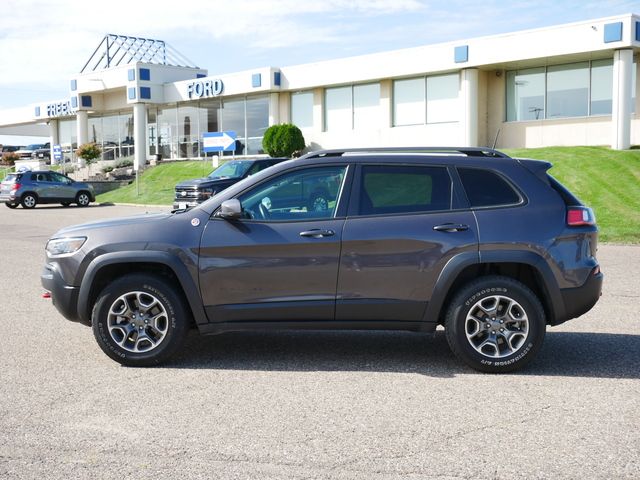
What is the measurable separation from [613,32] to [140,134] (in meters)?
29.9

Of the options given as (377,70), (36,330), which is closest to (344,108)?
(377,70)

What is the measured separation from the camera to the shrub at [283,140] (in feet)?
123

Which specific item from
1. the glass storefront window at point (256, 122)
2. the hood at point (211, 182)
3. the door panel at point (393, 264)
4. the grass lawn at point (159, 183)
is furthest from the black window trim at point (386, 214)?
the glass storefront window at point (256, 122)

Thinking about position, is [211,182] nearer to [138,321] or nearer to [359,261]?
[138,321]

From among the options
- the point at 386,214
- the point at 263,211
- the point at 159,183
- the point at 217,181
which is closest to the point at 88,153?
the point at 159,183

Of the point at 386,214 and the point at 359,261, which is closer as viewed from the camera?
the point at 359,261

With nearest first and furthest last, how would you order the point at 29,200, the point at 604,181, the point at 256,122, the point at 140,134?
1. the point at 604,181
2. the point at 29,200
3. the point at 256,122
4. the point at 140,134

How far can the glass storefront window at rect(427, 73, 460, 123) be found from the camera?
33.1 meters

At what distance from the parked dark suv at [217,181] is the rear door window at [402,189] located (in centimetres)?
1618

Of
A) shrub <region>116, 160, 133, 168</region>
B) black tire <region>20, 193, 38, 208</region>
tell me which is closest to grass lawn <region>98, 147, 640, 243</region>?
black tire <region>20, 193, 38, 208</region>

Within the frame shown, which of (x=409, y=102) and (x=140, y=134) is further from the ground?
(x=409, y=102)

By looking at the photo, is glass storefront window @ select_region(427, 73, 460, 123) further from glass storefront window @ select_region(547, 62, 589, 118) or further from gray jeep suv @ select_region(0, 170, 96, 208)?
gray jeep suv @ select_region(0, 170, 96, 208)

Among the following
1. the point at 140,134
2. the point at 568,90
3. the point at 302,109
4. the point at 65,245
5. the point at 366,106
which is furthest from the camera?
the point at 140,134

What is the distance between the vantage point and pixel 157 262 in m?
6.24
